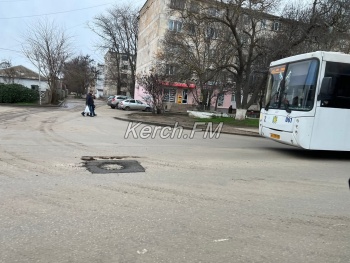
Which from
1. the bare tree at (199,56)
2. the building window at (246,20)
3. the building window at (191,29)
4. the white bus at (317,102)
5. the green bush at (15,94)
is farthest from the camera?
the green bush at (15,94)

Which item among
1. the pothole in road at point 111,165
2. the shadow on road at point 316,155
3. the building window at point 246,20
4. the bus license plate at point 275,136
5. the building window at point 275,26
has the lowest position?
the pothole in road at point 111,165

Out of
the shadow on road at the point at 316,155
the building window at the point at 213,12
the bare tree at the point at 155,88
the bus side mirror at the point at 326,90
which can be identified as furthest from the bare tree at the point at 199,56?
the bus side mirror at the point at 326,90

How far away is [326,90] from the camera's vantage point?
29.4 ft

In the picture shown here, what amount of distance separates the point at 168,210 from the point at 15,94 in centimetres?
3060

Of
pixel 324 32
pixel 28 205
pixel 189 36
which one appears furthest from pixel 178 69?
pixel 28 205

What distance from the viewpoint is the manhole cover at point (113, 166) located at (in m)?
6.62

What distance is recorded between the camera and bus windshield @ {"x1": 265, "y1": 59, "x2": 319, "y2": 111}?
905 centimetres

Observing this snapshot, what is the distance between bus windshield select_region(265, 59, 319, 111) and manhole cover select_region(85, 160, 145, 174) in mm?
5250

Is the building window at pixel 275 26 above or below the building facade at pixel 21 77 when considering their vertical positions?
above

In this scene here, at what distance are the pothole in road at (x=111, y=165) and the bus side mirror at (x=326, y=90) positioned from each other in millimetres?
5627

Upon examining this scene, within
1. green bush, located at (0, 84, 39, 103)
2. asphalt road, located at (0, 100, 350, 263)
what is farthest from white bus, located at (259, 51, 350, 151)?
green bush, located at (0, 84, 39, 103)

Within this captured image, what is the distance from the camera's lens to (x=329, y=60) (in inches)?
354

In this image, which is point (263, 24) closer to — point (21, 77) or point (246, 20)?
point (246, 20)

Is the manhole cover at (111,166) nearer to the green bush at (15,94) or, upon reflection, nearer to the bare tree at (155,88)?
the bare tree at (155,88)
